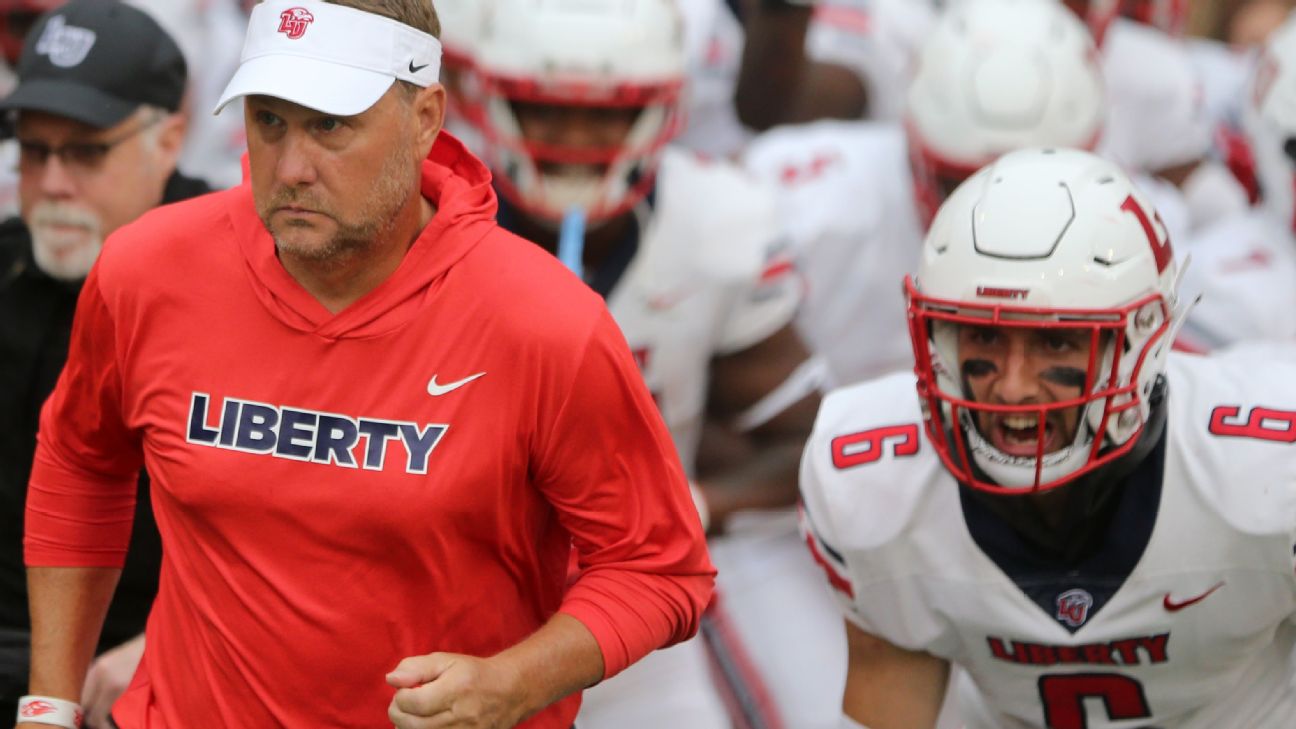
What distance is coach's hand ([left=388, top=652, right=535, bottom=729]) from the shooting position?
2.58 metres

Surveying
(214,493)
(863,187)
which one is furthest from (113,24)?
(863,187)

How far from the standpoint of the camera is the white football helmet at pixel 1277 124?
5363 millimetres

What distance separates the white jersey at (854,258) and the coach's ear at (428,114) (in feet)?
9.75

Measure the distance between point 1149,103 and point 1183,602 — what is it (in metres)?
Answer: 4.00

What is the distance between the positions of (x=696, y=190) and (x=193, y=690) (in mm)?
2501

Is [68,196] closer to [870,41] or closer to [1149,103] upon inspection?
[870,41]

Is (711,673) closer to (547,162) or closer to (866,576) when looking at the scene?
(547,162)

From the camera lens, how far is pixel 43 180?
12.6 ft

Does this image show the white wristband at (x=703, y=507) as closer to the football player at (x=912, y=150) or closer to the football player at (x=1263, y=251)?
the football player at (x=912, y=150)

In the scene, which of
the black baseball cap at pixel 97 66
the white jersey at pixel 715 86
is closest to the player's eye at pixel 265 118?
the black baseball cap at pixel 97 66

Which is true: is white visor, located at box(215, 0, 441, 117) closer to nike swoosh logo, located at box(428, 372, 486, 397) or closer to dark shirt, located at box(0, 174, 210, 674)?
nike swoosh logo, located at box(428, 372, 486, 397)

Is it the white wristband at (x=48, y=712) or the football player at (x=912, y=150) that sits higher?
the white wristband at (x=48, y=712)

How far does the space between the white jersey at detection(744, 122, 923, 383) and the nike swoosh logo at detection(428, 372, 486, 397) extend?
10.2 feet

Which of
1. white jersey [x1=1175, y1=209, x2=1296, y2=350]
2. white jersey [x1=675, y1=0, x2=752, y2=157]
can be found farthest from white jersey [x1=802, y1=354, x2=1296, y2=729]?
white jersey [x1=675, y1=0, x2=752, y2=157]
